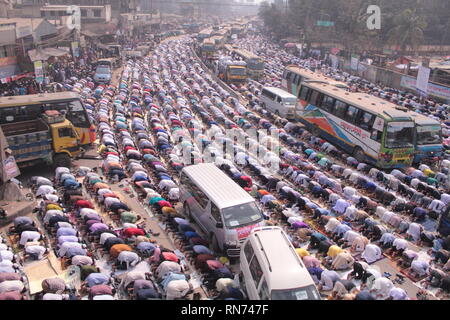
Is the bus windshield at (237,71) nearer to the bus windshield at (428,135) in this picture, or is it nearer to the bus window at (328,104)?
the bus window at (328,104)

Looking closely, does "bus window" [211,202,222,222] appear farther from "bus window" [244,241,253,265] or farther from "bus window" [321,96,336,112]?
"bus window" [321,96,336,112]

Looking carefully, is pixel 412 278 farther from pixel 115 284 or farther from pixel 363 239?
pixel 115 284

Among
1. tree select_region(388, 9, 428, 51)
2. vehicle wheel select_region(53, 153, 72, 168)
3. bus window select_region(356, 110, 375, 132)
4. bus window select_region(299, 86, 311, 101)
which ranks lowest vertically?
vehicle wheel select_region(53, 153, 72, 168)

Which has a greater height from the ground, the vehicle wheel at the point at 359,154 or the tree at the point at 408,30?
the tree at the point at 408,30

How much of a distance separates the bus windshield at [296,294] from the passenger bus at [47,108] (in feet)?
47.6

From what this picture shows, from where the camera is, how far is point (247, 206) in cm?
1277

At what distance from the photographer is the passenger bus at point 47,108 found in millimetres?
18750

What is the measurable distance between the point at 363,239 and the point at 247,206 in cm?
417

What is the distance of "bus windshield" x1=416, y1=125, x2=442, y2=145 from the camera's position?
813 inches

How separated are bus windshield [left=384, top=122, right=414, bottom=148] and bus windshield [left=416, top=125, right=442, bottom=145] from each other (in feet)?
3.40

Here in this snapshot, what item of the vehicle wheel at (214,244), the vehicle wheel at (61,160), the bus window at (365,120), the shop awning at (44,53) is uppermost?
the shop awning at (44,53)

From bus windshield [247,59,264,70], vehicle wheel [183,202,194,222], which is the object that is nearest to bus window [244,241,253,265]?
vehicle wheel [183,202,194,222]

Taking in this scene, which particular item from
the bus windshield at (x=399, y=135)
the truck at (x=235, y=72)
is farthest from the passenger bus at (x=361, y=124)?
the truck at (x=235, y=72)

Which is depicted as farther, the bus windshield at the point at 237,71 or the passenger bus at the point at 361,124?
the bus windshield at the point at 237,71
